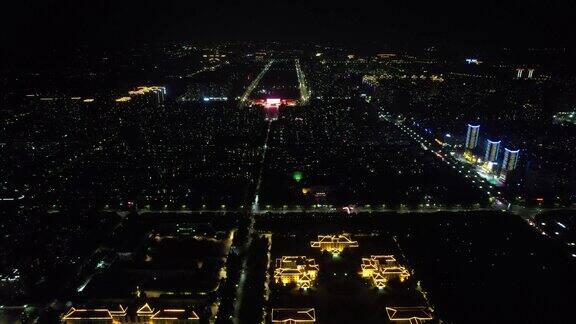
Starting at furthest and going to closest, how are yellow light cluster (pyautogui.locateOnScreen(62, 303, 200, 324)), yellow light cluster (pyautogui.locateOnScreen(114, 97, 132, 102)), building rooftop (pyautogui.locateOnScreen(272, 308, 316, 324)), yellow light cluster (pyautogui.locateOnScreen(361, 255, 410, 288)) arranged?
1. yellow light cluster (pyautogui.locateOnScreen(114, 97, 132, 102))
2. yellow light cluster (pyautogui.locateOnScreen(361, 255, 410, 288))
3. yellow light cluster (pyautogui.locateOnScreen(62, 303, 200, 324))
4. building rooftop (pyautogui.locateOnScreen(272, 308, 316, 324))

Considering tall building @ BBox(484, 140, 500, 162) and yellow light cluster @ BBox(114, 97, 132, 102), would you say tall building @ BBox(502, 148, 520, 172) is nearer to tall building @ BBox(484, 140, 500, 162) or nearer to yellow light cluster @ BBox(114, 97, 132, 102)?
tall building @ BBox(484, 140, 500, 162)

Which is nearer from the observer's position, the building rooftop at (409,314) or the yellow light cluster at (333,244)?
the building rooftop at (409,314)

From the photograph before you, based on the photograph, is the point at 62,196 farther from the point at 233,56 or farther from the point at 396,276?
the point at 233,56

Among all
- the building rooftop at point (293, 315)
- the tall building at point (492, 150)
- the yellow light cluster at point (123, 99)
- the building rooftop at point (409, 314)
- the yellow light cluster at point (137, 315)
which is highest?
the tall building at point (492, 150)

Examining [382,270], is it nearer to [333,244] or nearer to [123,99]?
[333,244]

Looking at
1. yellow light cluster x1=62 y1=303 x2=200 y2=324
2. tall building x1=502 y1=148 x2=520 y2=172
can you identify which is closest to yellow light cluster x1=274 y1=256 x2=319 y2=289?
yellow light cluster x1=62 y1=303 x2=200 y2=324

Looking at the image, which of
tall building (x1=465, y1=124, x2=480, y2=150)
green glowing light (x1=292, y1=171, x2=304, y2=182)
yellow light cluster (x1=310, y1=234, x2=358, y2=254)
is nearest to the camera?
yellow light cluster (x1=310, y1=234, x2=358, y2=254)

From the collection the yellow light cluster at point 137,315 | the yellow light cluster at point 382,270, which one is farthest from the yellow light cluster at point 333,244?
the yellow light cluster at point 137,315

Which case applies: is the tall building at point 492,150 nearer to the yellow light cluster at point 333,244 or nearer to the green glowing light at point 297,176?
the green glowing light at point 297,176
